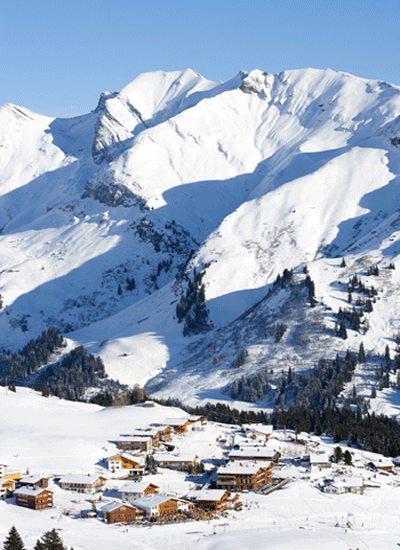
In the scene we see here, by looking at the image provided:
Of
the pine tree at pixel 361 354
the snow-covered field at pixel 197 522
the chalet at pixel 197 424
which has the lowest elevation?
the snow-covered field at pixel 197 522

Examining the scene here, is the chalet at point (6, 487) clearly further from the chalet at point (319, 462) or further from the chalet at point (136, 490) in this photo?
the chalet at point (319, 462)

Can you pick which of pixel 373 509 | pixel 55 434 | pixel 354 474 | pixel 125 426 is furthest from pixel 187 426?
pixel 373 509

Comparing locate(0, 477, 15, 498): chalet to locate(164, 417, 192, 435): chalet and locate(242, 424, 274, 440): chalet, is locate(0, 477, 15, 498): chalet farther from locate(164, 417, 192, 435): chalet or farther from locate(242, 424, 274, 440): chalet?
locate(242, 424, 274, 440): chalet

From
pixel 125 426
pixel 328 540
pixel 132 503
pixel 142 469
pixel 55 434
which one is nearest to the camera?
pixel 328 540

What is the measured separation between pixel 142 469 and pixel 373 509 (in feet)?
116

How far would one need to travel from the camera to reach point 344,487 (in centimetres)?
11094

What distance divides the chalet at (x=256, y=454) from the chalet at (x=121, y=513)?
2889 centimetres

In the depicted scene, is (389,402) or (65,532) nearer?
(65,532)

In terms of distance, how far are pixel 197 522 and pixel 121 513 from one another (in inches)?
373

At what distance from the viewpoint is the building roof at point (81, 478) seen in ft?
348

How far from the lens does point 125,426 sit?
143500 mm

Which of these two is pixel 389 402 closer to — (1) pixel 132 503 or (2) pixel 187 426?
(2) pixel 187 426

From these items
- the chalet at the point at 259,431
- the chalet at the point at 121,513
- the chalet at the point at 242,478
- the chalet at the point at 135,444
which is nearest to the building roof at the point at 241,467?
the chalet at the point at 242,478

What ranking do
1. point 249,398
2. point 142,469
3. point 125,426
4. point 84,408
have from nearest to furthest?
point 142,469, point 125,426, point 84,408, point 249,398
